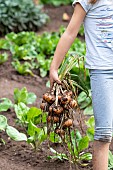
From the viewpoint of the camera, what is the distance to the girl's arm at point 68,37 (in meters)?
3.75

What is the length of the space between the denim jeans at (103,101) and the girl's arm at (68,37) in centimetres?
23

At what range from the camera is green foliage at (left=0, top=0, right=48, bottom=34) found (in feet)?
29.9

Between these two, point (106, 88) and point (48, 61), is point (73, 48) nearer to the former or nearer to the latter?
point (48, 61)

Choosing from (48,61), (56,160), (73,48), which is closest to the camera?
(56,160)

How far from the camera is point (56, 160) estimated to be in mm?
4465

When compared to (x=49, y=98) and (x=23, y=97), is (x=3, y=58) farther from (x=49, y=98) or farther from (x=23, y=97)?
(x=49, y=98)

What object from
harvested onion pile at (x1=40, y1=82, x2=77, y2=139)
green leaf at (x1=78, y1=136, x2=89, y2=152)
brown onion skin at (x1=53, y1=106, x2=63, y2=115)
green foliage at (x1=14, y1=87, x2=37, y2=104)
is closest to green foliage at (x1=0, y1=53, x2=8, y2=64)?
green foliage at (x1=14, y1=87, x2=37, y2=104)

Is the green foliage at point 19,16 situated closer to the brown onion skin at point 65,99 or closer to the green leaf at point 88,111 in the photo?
the green leaf at point 88,111

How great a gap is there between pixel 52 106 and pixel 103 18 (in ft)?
2.10

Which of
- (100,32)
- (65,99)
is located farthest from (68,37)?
(65,99)

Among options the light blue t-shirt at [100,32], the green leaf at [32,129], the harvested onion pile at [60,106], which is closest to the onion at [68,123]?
the harvested onion pile at [60,106]

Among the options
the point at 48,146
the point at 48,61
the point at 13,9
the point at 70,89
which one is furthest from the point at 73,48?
the point at 70,89

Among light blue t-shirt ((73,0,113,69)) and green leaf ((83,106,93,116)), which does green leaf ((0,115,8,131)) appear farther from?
green leaf ((83,106,93,116))

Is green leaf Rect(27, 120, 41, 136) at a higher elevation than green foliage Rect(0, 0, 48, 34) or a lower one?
Result: lower
